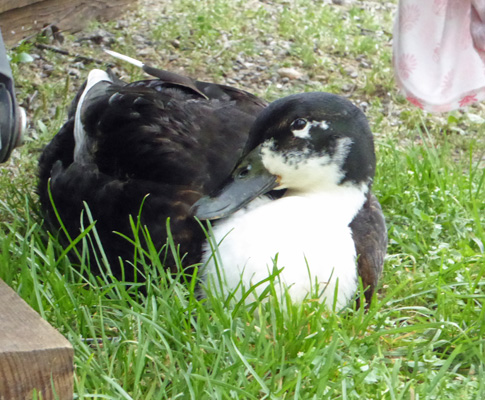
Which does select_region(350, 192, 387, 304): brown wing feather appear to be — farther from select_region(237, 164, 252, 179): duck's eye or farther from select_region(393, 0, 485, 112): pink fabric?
select_region(393, 0, 485, 112): pink fabric

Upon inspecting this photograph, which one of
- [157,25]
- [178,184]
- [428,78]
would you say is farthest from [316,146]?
[157,25]

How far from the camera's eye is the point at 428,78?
3.61 m

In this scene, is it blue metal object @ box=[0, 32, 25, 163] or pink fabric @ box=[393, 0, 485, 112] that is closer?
blue metal object @ box=[0, 32, 25, 163]

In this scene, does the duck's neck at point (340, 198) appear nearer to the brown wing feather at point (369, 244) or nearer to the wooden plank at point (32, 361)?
the brown wing feather at point (369, 244)

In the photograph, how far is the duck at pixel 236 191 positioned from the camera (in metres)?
2.35

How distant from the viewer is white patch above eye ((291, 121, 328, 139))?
8.04 ft

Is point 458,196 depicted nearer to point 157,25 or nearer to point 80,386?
point 80,386

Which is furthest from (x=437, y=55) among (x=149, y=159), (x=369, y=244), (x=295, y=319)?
(x=295, y=319)

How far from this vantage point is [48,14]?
5008mm

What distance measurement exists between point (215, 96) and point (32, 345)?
1.45 metres

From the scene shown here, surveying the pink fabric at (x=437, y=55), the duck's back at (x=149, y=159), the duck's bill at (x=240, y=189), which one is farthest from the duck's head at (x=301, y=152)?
the pink fabric at (x=437, y=55)

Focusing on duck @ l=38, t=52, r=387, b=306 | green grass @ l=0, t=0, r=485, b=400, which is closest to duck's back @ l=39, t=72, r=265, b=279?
duck @ l=38, t=52, r=387, b=306

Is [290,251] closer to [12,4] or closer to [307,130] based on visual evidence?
[307,130]

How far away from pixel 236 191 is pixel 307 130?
284 millimetres
